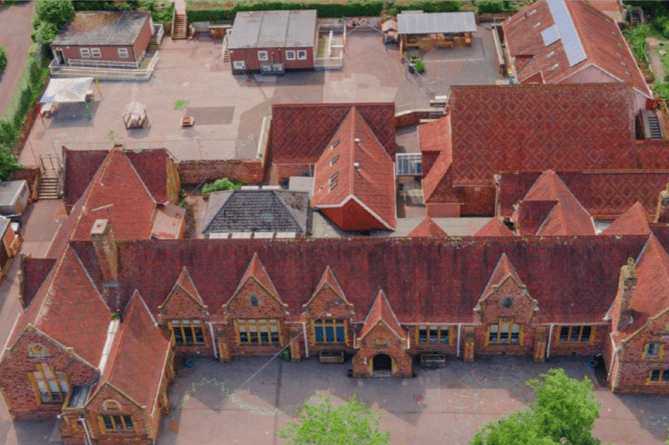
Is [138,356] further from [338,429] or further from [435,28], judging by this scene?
[435,28]

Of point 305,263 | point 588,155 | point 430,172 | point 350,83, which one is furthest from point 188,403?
point 350,83

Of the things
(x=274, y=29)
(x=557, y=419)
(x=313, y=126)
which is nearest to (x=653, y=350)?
(x=557, y=419)

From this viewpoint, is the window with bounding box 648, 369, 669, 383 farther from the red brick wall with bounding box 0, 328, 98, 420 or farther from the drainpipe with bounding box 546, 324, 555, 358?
the red brick wall with bounding box 0, 328, 98, 420

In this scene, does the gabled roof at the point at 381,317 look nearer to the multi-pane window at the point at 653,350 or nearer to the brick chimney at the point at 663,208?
the multi-pane window at the point at 653,350

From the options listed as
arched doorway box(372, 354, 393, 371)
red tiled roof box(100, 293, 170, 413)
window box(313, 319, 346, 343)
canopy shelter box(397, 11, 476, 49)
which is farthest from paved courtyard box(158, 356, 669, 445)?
canopy shelter box(397, 11, 476, 49)

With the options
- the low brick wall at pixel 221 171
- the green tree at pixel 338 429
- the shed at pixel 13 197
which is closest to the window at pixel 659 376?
the green tree at pixel 338 429
